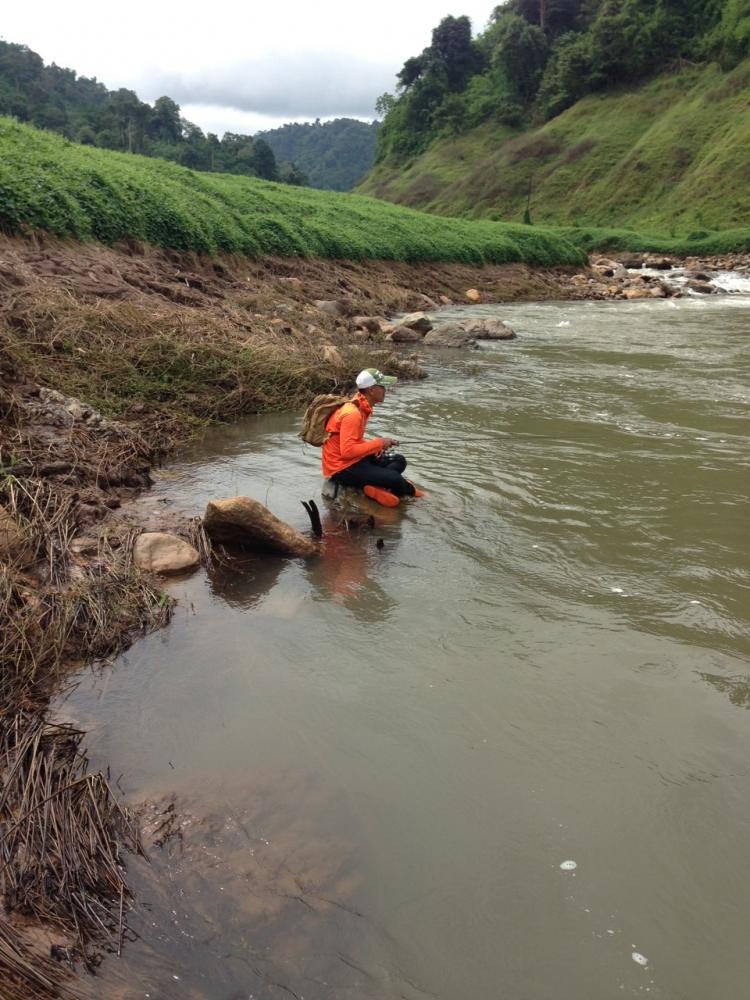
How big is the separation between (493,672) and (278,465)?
177 inches

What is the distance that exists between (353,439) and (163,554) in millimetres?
2035

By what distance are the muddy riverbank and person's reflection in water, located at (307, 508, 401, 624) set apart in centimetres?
114

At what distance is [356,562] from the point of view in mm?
5520

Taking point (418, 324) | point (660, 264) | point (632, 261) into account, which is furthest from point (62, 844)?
point (632, 261)

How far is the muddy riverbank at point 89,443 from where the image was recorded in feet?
8.66

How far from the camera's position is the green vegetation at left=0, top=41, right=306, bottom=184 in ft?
229

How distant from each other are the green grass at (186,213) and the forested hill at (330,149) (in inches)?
5160

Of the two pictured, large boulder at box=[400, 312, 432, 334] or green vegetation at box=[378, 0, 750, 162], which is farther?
green vegetation at box=[378, 0, 750, 162]

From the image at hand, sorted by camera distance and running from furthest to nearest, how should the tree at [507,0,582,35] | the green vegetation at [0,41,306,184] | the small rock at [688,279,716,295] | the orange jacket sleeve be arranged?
the tree at [507,0,582,35] < the green vegetation at [0,41,306,184] < the small rock at [688,279,716,295] < the orange jacket sleeve

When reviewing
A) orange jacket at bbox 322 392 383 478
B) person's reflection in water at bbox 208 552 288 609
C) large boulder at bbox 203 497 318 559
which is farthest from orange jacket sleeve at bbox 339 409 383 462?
person's reflection in water at bbox 208 552 288 609

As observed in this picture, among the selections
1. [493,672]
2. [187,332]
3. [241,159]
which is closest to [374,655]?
[493,672]

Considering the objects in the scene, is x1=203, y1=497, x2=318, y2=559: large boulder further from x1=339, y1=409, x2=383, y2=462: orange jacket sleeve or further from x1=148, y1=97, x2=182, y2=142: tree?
x1=148, y1=97, x2=182, y2=142: tree

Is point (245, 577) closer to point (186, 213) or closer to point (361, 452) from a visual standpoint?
point (361, 452)

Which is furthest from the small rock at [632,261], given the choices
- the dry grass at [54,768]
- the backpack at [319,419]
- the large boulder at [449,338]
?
the dry grass at [54,768]
